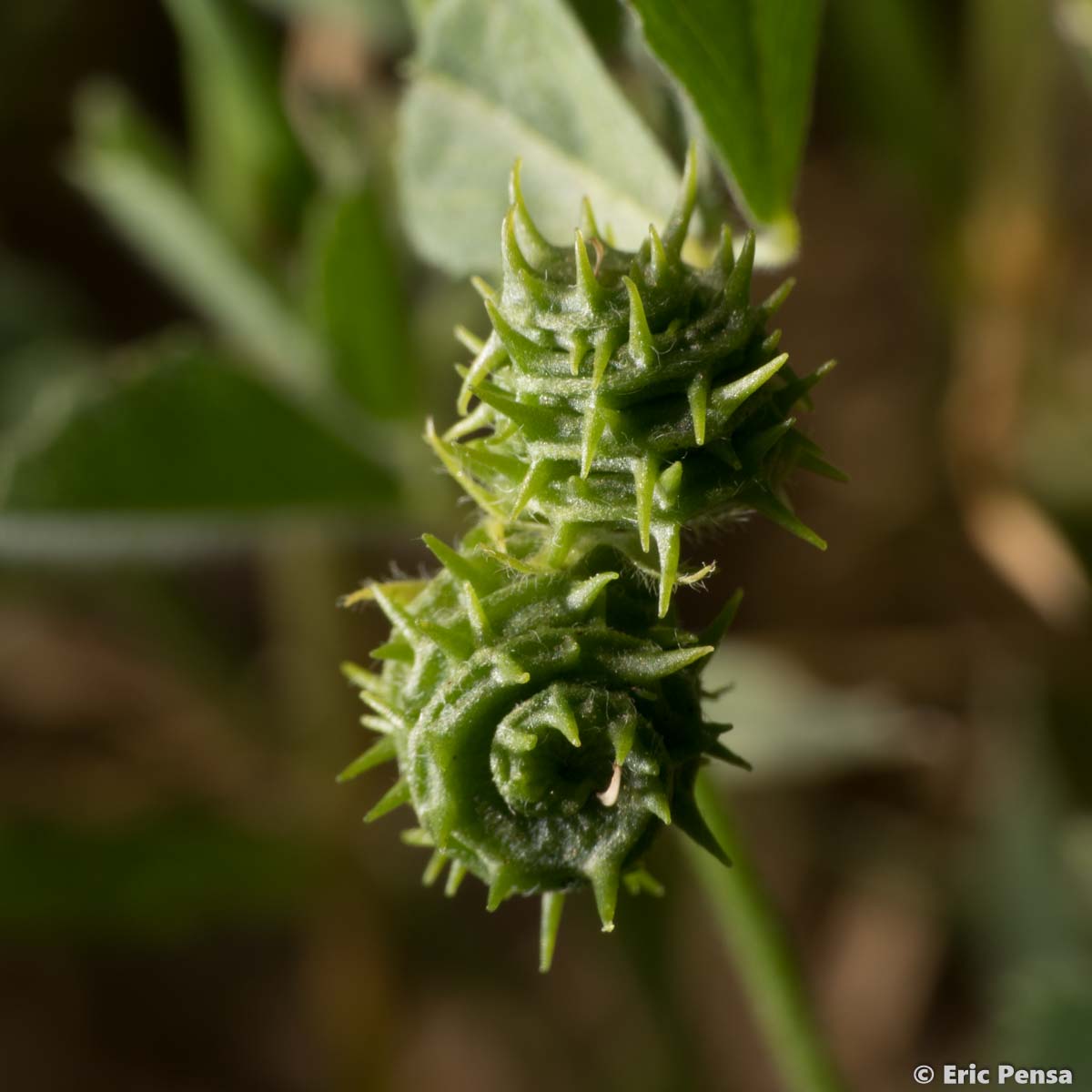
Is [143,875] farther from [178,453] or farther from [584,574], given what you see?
[584,574]

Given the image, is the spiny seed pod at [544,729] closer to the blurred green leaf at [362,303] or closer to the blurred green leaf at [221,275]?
the blurred green leaf at [362,303]

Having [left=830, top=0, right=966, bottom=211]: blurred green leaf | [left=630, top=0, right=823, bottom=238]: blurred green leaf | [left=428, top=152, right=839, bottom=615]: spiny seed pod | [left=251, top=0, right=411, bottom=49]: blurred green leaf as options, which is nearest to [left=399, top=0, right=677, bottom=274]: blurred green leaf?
[left=630, top=0, right=823, bottom=238]: blurred green leaf

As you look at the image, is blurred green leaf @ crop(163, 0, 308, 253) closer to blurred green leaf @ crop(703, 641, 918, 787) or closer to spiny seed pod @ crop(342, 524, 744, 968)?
blurred green leaf @ crop(703, 641, 918, 787)

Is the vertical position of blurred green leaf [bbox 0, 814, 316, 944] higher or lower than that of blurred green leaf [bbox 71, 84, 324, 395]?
lower

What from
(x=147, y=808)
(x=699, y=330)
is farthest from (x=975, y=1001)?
(x=699, y=330)

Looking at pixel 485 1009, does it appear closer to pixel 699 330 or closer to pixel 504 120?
pixel 504 120

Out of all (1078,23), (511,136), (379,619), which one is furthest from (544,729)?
(379,619)
